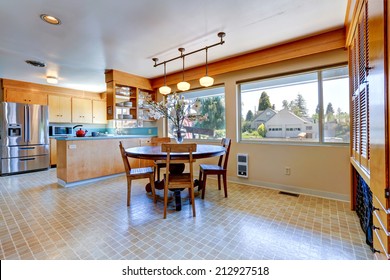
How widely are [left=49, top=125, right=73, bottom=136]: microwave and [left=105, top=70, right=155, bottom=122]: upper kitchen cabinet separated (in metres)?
2.00

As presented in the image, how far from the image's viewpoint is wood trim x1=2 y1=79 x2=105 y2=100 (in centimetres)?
466

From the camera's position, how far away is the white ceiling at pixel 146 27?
1982mm

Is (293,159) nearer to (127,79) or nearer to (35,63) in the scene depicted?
(127,79)

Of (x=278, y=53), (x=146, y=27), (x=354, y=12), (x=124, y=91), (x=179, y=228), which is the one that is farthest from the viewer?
(x=124, y=91)

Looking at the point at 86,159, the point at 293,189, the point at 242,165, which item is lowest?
the point at 293,189

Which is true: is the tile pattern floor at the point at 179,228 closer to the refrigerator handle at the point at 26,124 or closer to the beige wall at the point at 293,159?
the beige wall at the point at 293,159

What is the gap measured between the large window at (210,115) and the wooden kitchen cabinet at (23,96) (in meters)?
3.99

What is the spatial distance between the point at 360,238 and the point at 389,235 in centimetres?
108

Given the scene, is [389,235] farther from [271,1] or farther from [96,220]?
[96,220]

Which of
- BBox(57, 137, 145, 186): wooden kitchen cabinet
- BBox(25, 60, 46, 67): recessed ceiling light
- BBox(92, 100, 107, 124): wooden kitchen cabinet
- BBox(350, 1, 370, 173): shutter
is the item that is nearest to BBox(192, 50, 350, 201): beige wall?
BBox(350, 1, 370, 173): shutter

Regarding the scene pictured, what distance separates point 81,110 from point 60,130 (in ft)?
2.73

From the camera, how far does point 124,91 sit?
4406 millimetres

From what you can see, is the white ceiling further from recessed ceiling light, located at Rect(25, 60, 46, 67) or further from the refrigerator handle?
the refrigerator handle

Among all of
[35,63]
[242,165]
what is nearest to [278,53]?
[242,165]
